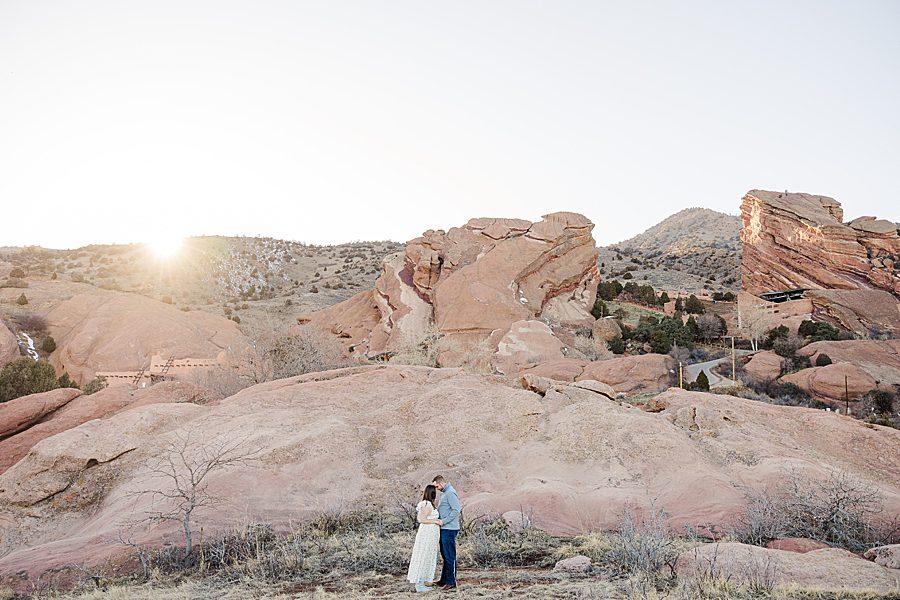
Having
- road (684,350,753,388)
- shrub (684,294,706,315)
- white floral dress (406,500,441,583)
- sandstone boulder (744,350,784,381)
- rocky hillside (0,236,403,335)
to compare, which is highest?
rocky hillside (0,236,403,335)

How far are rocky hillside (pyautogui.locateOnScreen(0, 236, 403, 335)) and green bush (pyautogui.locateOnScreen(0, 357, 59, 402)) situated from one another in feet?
66.9

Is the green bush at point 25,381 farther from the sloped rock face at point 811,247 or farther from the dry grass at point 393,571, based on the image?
the sloped rock face at point 811,247

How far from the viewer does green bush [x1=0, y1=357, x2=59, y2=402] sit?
21.1 metres

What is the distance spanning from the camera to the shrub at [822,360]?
2755 cm

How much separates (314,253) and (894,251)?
186 ft

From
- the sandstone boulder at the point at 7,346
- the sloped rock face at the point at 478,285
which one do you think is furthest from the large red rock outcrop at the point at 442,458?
the sandstone boulder at the point at 7,346

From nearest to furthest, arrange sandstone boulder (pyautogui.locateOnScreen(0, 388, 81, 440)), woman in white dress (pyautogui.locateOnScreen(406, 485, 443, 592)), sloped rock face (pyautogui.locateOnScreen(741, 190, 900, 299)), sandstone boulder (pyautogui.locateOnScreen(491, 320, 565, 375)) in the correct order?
woman in white dress (pyautogui.locateOnScreen(406, 485, 443, 592)), sandstone boulder (pyautogui.locateOnScreen(0, 388, 81, 440)), sandstone boulder (pyautogui.locateOnScreen(491, 320, 565, 375)), sloped rock face (pyautogui.locateOnScreen(741, 190, 900, 299))

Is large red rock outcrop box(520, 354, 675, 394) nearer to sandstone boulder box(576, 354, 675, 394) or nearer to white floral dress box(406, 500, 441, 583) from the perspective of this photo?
sandstone boulder box(576, 354, 675, 394)

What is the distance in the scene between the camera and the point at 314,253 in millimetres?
73812

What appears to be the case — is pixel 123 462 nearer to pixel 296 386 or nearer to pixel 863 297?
pixel 296 386

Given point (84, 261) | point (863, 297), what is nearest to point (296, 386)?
point (863, 297)

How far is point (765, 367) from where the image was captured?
28.0m

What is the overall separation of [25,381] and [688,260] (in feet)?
220

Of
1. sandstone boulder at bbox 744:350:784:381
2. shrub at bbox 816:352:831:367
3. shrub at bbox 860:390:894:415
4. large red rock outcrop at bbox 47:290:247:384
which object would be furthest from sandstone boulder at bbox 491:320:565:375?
large red rock outcrop at bbox 47:290:247:384
